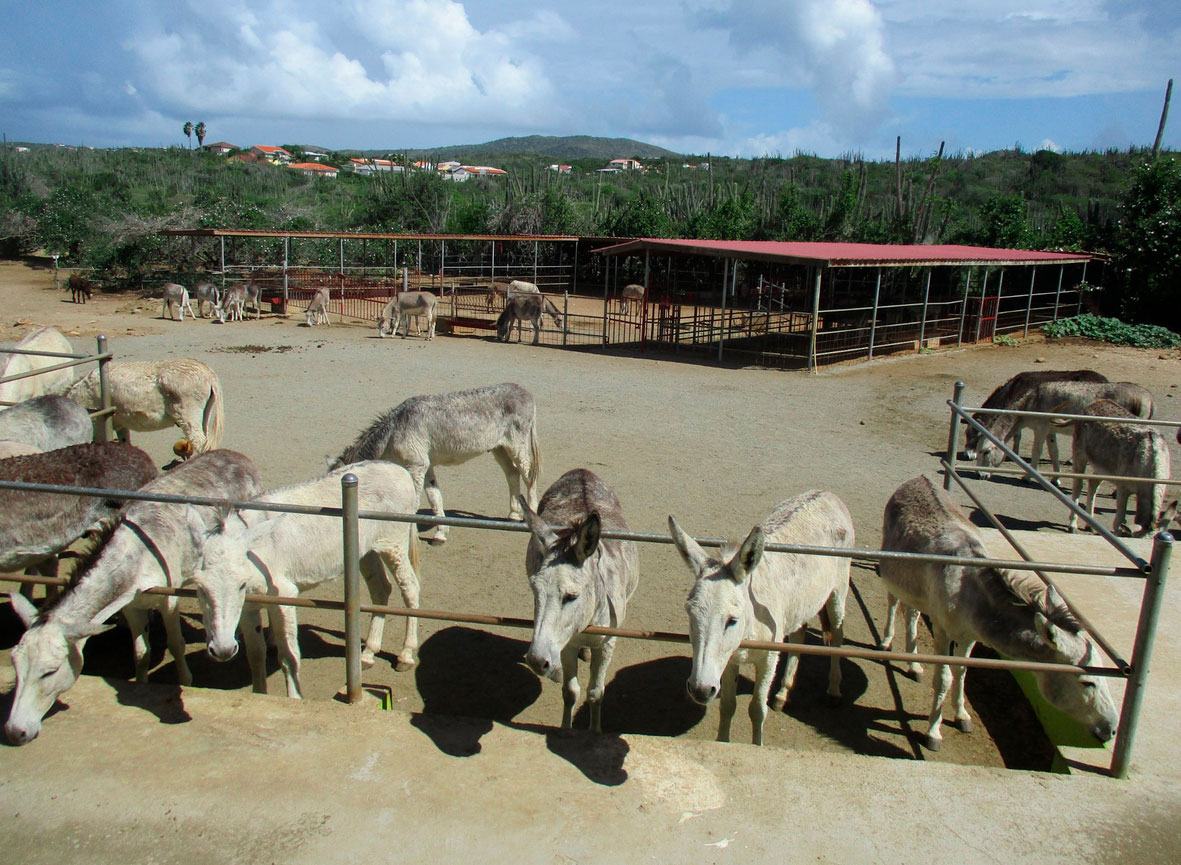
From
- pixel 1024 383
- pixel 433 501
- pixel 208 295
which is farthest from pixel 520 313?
pixel 433 501

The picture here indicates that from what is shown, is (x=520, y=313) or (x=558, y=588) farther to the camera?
(x=520, y=313)

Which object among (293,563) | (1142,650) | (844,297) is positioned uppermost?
(844,297)

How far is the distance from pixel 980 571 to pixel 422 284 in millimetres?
29991

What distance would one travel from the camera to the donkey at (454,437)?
7922mm

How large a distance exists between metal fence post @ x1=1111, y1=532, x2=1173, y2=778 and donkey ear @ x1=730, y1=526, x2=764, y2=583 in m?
1.58

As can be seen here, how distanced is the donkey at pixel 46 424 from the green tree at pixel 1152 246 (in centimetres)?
2770

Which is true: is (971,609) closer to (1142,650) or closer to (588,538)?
(1142,650)

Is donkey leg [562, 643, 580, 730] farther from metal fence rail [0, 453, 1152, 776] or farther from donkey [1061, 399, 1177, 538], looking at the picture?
donkey [1061, 399, 1177, 538]

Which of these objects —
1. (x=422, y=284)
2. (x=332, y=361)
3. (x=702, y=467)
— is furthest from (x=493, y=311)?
(x=702, y=467)

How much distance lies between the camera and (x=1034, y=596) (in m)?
4.66

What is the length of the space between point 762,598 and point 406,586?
268cm

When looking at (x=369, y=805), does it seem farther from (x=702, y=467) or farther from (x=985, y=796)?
(x=702, y=467)

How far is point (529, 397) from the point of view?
889 cm

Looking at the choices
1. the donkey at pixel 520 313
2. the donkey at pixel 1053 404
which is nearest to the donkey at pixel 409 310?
the donkey at pixel 520 313
